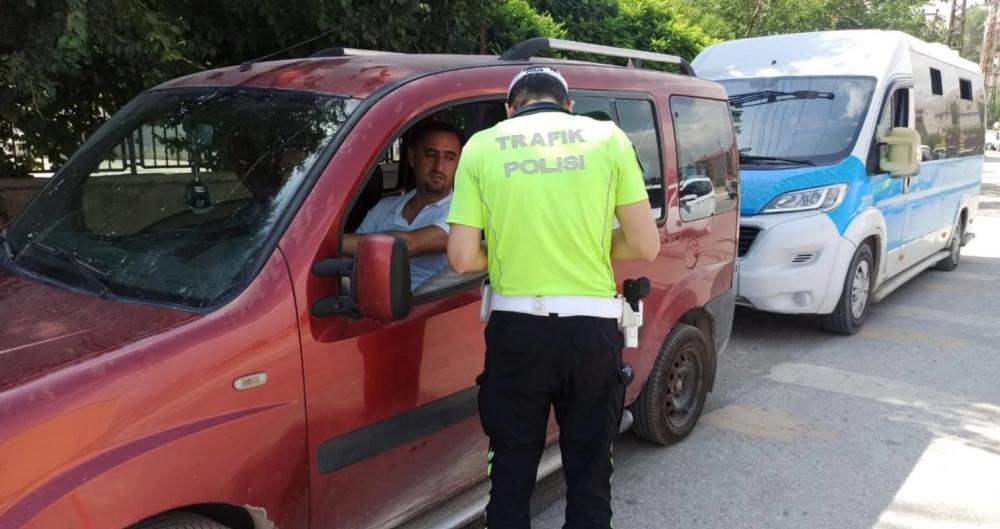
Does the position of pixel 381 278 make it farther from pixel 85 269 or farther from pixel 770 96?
pixel 770 96

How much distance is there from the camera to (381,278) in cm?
218

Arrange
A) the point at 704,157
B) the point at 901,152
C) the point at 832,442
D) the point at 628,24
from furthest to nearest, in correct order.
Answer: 1. the point at 628,24
2. the point at 901,152
3. the point at 832,442
4. the point at 704,157

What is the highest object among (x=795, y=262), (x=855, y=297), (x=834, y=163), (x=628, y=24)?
(x=628, y=24)

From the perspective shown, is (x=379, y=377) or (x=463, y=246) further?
(x=379, y=377)

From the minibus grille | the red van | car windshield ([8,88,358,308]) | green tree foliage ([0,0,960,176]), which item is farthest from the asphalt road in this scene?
green tree foliage ([0,0,960,176])

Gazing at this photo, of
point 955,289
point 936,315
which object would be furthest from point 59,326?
point 955,289

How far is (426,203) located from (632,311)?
121 cm

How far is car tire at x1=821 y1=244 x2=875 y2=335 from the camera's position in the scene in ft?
20.5

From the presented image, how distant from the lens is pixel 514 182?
2.29 metres

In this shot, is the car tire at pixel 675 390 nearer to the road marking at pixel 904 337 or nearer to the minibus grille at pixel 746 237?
the minibus grille at pixel 746 237

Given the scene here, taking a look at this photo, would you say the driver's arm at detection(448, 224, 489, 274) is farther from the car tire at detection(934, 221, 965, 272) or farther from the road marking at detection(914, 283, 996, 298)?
the car tire at detection(934, 221, 965, 272)

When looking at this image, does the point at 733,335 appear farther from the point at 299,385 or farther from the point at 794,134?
the point at 299,385

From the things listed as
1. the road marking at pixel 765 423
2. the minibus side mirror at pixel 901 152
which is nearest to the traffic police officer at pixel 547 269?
the road marking at pixel 765 423

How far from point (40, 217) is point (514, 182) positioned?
182 centimetres
